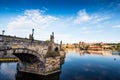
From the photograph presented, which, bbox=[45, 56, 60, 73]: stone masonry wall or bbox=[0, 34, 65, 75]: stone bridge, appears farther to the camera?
bbox=[45, 56, 60, 73]: stone masonry wall

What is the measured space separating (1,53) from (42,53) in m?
8.88

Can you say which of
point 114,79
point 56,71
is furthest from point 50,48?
point 114,79

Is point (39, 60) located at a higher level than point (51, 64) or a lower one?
higher

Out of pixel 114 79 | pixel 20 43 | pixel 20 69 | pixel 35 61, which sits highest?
pixel 20 43

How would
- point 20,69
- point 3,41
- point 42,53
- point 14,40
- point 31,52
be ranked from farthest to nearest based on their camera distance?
point 20,69 → point 42,53 → point 31,52 → point 14,40 → point 3,41

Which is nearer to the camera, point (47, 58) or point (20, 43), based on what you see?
point (20, 43)

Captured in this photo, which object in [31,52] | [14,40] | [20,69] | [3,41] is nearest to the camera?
[3,41]

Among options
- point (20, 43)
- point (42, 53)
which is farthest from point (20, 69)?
point (20, 43)

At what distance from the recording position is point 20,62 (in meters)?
28.2

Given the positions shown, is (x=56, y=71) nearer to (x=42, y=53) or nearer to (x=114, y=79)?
(x=42, y=53)

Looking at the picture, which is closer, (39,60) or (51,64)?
(39,60)

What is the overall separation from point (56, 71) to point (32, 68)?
5.20 meters

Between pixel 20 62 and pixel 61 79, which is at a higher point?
pixel 20 62

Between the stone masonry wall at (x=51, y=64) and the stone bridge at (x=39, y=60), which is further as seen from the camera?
the stone masonry wall at (x=51, y=64)
